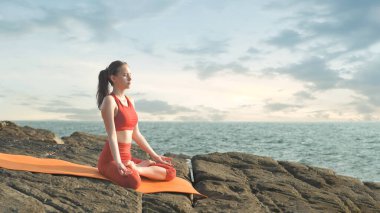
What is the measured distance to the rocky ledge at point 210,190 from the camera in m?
5.88

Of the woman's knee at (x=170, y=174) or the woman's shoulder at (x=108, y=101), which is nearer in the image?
the woman's shoulder at (x=108, y=101)

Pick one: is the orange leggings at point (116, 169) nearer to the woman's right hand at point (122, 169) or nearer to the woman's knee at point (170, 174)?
the woman's right hand at point (122, 169)

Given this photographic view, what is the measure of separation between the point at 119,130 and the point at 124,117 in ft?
0.78

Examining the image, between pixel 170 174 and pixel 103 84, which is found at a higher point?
pixel 103 84

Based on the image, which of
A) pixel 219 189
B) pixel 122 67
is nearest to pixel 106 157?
pixel 122 67

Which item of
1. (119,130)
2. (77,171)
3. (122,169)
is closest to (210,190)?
(122,169)

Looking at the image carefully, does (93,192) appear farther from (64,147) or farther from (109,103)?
(64,147)

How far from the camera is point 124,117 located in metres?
6.81

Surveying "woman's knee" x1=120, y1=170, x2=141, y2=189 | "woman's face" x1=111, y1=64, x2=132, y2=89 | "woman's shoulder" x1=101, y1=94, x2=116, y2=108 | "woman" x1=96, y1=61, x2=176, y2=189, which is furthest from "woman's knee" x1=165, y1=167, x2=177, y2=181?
"woman's face" x1=111, y1=64, x2=132, y2=89

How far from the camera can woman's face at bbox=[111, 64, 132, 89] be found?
262 inches

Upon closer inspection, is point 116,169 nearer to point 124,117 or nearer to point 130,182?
point 130,182

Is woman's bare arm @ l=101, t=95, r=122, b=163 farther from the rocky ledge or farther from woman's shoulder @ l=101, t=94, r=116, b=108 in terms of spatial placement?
the rocky ledge

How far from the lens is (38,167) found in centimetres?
729

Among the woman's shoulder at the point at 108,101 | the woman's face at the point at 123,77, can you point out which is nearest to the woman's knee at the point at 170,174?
the woman's shoulder at the point at 108,101
